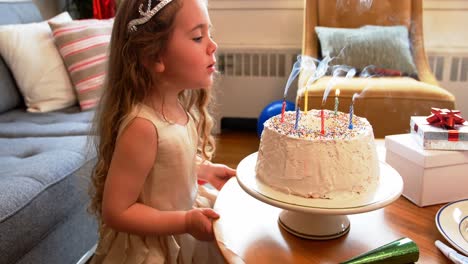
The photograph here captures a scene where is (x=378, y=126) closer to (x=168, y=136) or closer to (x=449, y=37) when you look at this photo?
(x=449, y=37)

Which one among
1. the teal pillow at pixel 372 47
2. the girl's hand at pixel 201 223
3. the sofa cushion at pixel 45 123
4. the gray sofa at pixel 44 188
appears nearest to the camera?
the girl's hand at pixel 201 223

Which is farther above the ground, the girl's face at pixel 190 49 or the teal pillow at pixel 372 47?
the girl's face at pixel 190 49

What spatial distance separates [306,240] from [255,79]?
2051 millimetres

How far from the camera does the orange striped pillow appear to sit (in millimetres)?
1859

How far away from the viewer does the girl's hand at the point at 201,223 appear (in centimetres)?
85

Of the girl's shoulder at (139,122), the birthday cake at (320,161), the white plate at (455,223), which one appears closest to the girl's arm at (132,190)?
→ the girl's shoulder at (139,122)

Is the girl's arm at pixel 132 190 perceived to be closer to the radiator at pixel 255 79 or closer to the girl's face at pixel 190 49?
the girl's face at pixel 190 49

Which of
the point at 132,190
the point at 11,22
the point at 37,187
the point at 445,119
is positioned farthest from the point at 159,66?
the point at 11,22

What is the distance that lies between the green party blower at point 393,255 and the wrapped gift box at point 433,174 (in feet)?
0.87

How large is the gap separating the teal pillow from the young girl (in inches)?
55.5

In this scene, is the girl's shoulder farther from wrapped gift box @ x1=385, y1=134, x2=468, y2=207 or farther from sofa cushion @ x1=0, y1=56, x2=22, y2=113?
sofa cushion @ x1=0, y1=56, x2=22, y2=113

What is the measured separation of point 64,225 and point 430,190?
99cm

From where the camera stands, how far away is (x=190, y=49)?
892mm

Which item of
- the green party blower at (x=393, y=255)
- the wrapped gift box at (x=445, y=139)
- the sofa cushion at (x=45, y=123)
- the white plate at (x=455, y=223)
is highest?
the wrapped gift box at (x=445, y=139)
